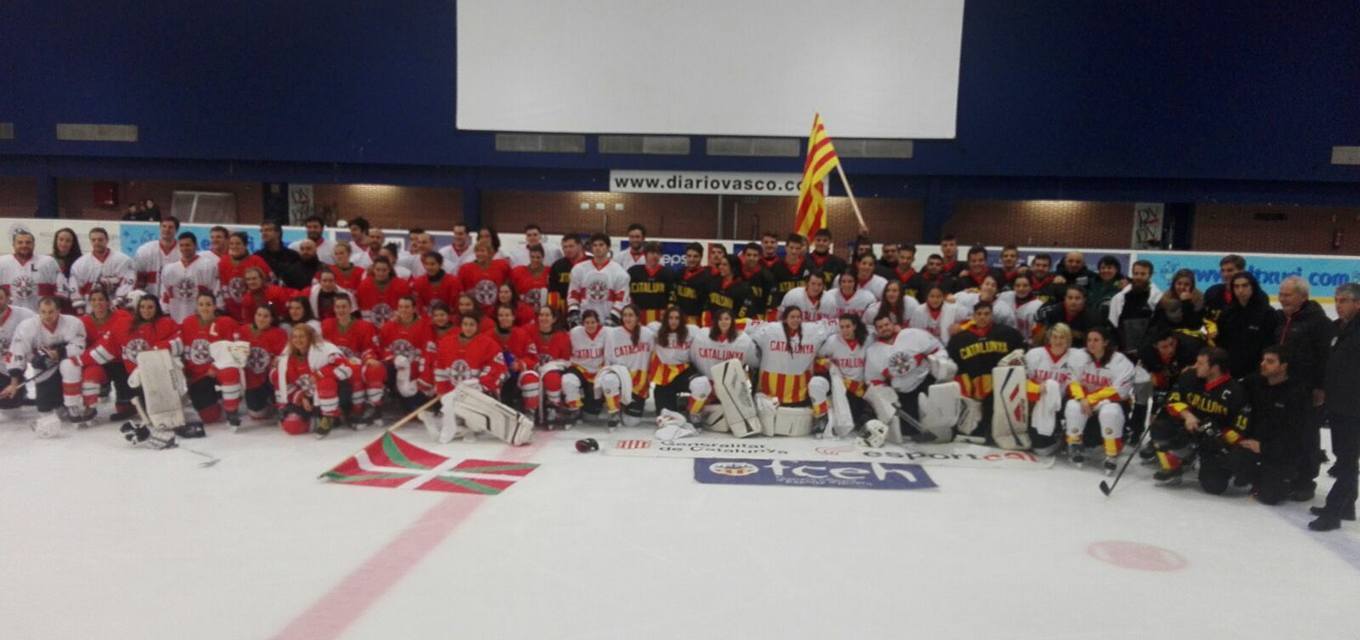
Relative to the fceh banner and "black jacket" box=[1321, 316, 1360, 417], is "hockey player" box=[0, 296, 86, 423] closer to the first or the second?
the fceh banner

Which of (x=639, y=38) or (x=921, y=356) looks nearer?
(x=921, y=356)

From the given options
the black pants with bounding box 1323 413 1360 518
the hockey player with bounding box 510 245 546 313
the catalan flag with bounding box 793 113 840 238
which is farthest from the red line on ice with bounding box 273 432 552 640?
the catalan flag with bounding box 793 113 840 238

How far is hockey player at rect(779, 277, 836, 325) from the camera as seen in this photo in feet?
21.6

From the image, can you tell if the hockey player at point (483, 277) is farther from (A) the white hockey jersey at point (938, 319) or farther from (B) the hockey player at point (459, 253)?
(A) the white hockey jersey at point (938, 319)

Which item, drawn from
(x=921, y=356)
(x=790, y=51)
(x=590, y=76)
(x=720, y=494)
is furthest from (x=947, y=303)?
(x=590, y=76)

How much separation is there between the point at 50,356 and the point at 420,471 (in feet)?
11.1

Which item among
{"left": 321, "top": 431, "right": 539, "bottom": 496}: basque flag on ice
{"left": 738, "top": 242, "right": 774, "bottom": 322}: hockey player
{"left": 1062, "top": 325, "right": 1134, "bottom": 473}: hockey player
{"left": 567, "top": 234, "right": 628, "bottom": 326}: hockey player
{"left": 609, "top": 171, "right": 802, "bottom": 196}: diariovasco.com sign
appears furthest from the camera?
{"left": 609, "top": 171, "right": 802, "bottom": 196}: diariovasco.com sign

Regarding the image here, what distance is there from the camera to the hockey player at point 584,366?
20.5 feet

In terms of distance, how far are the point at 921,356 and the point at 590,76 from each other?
452 inches

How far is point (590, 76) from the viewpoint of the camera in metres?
15.8

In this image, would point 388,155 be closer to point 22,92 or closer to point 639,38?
point 639,38

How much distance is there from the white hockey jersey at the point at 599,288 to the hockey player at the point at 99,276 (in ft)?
12.6

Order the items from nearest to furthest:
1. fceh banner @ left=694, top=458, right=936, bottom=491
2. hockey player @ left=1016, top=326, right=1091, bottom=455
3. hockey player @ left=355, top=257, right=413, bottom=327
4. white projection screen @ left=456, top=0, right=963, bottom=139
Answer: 1. fceh banner @ left=694, top=458, right=936, bottom=491
2. hockey player @ left=1016, top=326, right=1091, bottom=455
3. hockey player @ left=355, top=257, right=413, bottom=327
4. white projection screen @ left=456, top=0, right=963, bottom=139

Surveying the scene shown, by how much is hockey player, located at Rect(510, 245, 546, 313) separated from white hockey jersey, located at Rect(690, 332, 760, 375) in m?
1.64
